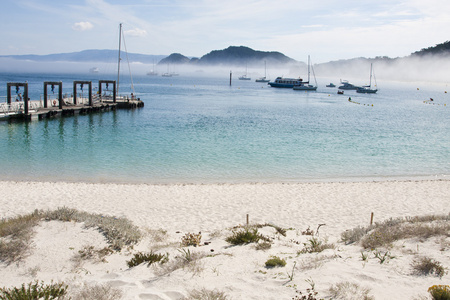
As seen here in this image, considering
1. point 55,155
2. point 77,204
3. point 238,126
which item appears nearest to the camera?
point 77,204

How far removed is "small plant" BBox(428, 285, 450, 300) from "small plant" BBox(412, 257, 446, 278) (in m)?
0.81

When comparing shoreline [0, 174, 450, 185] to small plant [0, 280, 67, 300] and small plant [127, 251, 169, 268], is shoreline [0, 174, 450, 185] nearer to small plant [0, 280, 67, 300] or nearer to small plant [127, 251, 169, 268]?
small plant [127, 251, 169, 268]

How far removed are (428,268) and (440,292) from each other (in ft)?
3.81

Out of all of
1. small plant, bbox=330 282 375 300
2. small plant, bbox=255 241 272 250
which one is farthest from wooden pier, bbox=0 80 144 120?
small plant, bbox=330 282 375 300

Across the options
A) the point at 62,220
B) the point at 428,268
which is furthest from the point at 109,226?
the point at 428,268

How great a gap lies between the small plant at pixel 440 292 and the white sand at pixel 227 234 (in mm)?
223

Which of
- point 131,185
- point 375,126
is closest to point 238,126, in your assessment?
point 375,126

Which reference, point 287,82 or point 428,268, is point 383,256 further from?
point 287,82

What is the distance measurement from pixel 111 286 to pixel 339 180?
1585 cm

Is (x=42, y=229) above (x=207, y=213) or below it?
above

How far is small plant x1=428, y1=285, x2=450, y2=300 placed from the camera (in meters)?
4.82

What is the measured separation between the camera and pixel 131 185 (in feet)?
54.8

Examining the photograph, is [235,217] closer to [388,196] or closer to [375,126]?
[388,196]

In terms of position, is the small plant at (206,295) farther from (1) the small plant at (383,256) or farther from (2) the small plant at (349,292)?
(1) the small plant at (383,256)
